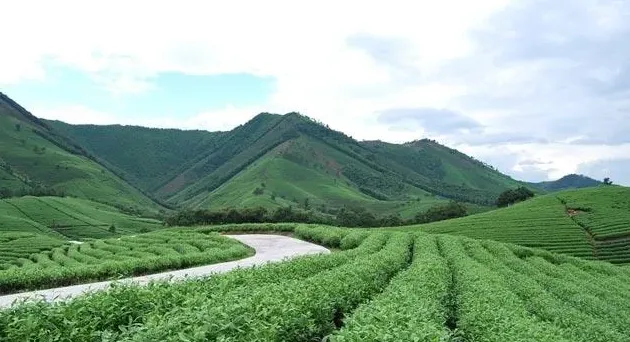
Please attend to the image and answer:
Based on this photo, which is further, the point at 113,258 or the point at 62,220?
the point at 62,220

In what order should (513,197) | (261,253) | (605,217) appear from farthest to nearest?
(513,197) < (605,217) < (261,253)

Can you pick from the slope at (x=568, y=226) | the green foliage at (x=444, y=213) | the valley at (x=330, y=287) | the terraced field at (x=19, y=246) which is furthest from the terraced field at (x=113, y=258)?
the green foliage at (x=444, y=213)

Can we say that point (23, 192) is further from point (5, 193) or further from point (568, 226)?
point (568, 226)

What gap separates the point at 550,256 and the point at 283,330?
146ft

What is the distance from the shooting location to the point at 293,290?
543 inches

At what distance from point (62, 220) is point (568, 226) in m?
136

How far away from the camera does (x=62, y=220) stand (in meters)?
153

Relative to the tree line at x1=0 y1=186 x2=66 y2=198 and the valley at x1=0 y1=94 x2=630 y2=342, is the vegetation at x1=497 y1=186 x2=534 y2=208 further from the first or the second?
the tree line at x1=0 y1=186 x2=66 y2=198

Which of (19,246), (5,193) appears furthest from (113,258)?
(5,193)

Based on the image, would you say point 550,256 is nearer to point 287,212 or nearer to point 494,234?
point 494,234

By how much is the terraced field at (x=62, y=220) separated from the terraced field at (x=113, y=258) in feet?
235

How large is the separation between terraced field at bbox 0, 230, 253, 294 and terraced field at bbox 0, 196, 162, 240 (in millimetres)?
71621

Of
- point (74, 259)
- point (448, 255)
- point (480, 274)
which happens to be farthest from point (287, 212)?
point (480, 274)

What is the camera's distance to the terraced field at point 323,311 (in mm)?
8875
